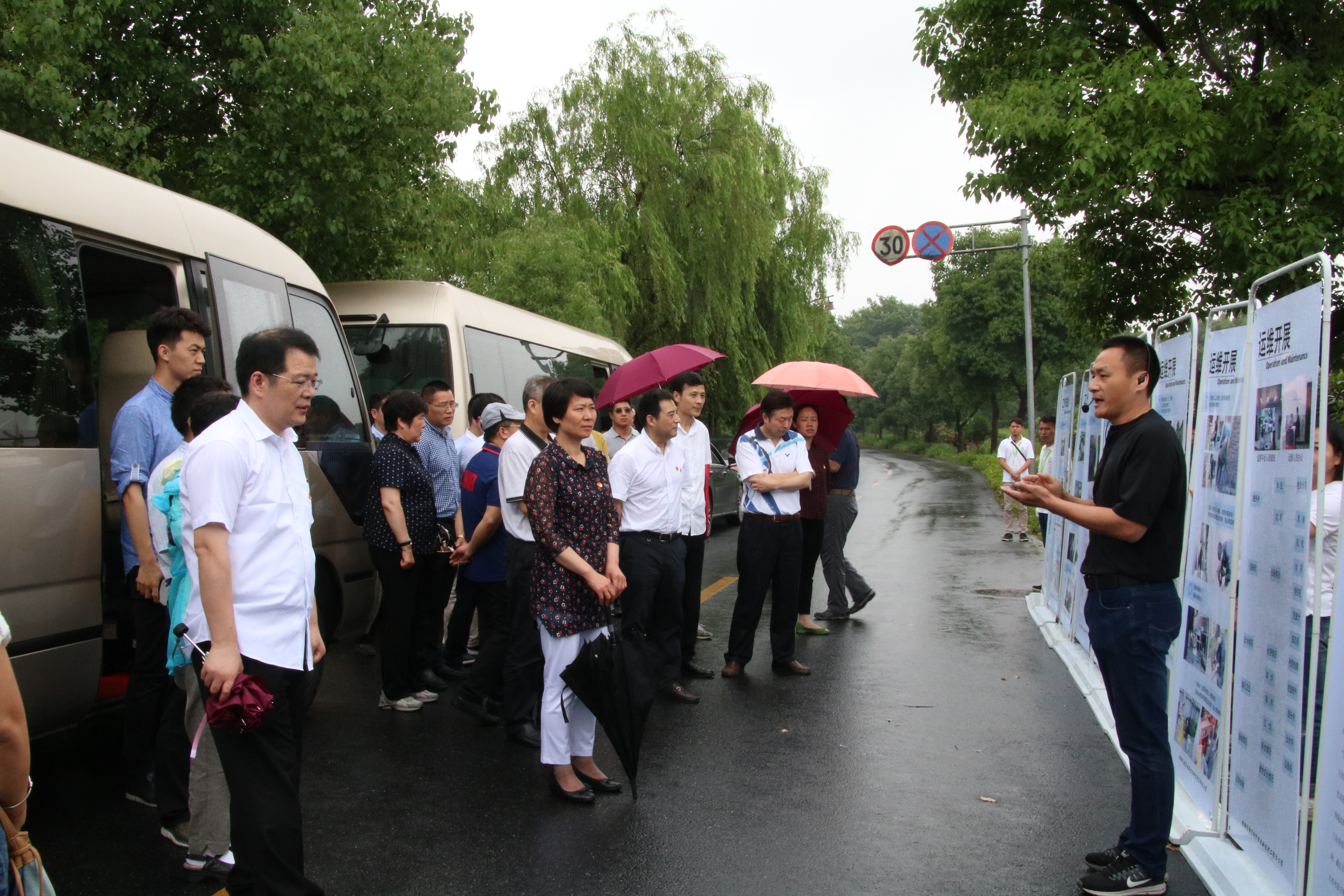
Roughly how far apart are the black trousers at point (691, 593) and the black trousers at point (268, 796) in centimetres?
377

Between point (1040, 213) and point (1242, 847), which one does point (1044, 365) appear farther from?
point (1242, 847)

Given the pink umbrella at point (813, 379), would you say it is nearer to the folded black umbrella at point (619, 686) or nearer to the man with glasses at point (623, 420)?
the man with glasses at point (623, 420)

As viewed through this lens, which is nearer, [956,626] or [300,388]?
[300,388]

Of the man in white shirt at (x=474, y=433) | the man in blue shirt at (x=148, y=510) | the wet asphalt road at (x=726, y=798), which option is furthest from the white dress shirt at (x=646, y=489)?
the man in blue shirt at (x=148, y=510)

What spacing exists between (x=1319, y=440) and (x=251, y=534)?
10.7 feet

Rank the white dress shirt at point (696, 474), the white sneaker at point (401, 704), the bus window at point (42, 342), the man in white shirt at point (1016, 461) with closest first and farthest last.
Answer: the bus window at point (42, 342) → the white sneaker at point (401, 704) → the white dress shirt at point (696, 474) → the man in white shirt at point (1016, 461)

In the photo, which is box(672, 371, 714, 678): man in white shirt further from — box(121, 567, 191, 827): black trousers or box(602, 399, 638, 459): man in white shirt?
box(121, 567, 191, 827): black trousers

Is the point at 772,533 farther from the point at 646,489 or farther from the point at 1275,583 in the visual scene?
the point at 1275,583

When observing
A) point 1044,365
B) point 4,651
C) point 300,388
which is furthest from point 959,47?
point 1044,365

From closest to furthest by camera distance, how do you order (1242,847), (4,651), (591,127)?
(4,651) → (1242,847) → (591,127)

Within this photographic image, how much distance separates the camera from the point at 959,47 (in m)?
14.0

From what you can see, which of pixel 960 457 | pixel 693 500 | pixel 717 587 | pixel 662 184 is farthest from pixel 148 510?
pixel 960 457

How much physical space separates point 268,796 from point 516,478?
2572 mm

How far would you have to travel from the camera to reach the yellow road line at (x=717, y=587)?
10.5 metres
